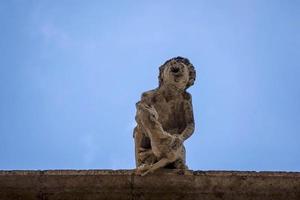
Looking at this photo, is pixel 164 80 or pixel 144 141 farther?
pixel 164 80

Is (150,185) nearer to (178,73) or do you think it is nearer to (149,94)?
(149,94)

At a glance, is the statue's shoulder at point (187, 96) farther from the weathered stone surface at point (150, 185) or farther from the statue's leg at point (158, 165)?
the weathered stone surface at point (150, 185)

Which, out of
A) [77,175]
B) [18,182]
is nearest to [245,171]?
[77,175]

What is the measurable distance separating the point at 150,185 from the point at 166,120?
137 centimetres

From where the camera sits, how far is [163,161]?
22.9 ft

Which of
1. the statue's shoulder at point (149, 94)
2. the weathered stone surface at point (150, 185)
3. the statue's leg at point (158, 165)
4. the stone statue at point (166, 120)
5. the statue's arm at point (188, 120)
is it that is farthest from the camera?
the statue's shoulder at point (149, 94)

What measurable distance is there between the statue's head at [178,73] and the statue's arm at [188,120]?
22 centimetres

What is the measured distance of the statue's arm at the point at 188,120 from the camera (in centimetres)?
776

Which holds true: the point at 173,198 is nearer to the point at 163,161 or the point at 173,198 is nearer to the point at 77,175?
the point at 163,161

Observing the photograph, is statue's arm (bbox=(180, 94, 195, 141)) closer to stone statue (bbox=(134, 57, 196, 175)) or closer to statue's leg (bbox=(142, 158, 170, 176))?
stone statue (bbox=(134, 57, 196, 175))

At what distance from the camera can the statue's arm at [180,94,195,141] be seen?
305 inches

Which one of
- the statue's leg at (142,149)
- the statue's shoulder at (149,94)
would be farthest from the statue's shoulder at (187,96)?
the statue's leg at (142,149)

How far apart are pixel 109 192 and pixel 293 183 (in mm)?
1990

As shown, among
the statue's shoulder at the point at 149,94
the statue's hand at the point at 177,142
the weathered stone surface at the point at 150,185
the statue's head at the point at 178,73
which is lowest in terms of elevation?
the weathered stone surface at the point at 150,185
